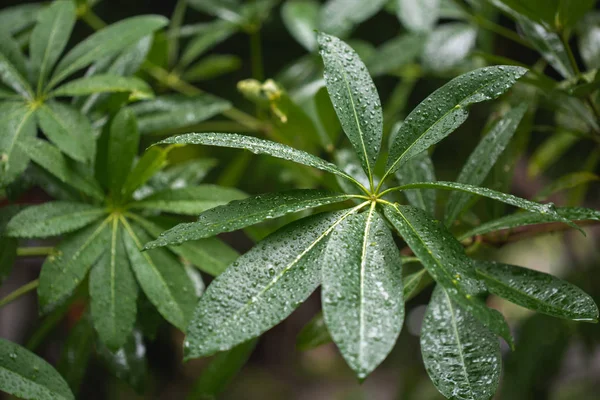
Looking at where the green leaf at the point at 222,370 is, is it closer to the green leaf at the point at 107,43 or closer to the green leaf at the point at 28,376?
the green leaf at the point at 28,376

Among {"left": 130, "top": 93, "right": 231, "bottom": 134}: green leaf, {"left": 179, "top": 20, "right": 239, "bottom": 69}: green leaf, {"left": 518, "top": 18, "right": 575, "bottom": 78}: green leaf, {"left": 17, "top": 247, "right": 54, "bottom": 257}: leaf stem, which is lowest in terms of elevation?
{"left": 17, "top": 247, "right": 54, "bottom": 257}: leaf stem

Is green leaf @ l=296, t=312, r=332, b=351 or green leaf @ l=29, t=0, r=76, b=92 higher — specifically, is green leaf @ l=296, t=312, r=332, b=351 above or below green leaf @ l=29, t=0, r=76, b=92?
below

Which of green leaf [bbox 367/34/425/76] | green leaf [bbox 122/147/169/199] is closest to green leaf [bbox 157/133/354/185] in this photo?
green leaf [bbox 122/147/169/199]

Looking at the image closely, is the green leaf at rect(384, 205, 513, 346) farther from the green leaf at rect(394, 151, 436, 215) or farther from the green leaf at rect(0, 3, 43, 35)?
the green leaf at rect(0, 3, 43, 35)

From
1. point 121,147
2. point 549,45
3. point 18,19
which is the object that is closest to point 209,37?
point 18,19

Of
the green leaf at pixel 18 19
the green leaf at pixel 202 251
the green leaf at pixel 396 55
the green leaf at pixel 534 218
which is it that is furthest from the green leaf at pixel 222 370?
the green leaf at pixel 18 19

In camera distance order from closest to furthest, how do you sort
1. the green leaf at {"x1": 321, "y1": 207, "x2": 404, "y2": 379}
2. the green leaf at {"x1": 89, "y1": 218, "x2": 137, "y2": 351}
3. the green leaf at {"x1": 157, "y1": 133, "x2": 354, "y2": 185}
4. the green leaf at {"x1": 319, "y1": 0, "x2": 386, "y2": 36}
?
the green leaf at {"x1": 321, "y1": 207, "x2": 404, "y2": 379} → the green leaf at {"x1": 157, "y1": 133, "x2": 354, "y2": 185} → the green leaf at {"x1": 89, "y1": 218, "x2": 137, "y2": 351} → the green leaf at {"x1": 319, "y1": 0, "x2": 386, "y2": 36}

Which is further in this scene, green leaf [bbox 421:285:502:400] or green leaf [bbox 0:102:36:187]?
green leaf [bbox 0:102:36:187]
